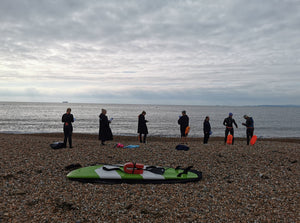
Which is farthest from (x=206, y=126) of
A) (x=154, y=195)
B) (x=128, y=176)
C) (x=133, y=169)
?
(x=154, y=195)

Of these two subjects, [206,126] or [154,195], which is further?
[206,126]

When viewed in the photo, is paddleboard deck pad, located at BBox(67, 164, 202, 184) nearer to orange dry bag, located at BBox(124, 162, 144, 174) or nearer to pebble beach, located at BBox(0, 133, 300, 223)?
orange dry bag, located at BBox(124, 162, 144, 174)

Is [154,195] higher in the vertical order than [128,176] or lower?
lower

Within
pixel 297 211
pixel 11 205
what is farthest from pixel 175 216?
pixel 11 205

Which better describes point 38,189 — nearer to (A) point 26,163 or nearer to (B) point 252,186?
(A) point 26,163

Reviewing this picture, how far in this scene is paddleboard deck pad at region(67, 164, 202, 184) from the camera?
769 cm

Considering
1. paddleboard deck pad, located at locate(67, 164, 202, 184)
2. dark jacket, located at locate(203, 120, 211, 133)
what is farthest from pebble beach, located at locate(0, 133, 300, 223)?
dark jacket, located at locate(203, 120, 211, 133)

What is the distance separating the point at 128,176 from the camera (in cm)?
780

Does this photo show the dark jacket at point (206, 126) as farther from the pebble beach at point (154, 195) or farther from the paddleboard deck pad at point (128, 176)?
the paddleboard deck pad at point (128, 176)

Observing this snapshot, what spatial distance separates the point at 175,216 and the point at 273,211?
2.66 metres

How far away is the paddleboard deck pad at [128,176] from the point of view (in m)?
7.69

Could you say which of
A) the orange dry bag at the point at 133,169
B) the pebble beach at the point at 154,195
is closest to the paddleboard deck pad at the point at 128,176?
the orange dry bag at the point at 133,169

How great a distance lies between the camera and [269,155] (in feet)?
39.1

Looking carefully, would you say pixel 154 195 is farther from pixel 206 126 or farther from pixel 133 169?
pixel 206 126
